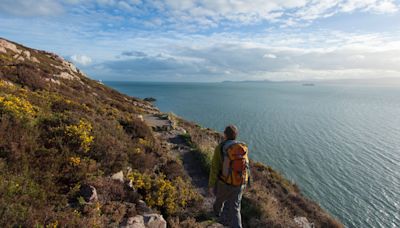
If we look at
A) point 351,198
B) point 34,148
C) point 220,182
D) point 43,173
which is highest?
point 34,148

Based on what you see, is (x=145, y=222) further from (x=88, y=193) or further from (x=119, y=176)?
(x=119, y=176)

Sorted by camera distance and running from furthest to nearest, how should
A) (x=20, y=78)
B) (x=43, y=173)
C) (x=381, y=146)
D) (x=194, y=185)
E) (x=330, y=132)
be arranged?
(x=330, y=132) < (x=381, y=146) < (x=20, y=78) < (x=194, y=185) < (x=43, y=173)

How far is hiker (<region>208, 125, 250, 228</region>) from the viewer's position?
19.2ft

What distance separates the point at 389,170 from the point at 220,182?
29221mm

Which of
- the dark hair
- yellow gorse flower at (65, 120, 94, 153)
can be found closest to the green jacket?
the dark hair

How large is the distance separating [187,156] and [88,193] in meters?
7.08

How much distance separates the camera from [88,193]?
218 inches

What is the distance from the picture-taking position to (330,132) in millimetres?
43250

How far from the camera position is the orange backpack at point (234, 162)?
19.1 feet

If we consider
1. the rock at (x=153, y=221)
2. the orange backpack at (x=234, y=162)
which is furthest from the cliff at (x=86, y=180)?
the orange backpack at (x=234, y=162)

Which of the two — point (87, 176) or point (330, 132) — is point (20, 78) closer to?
point (87, 176)

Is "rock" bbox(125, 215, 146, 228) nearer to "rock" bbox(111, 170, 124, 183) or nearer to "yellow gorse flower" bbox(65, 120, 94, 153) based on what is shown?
"rock" bbox(111, 170, 124, 183)

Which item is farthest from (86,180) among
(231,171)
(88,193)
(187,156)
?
(187,156)

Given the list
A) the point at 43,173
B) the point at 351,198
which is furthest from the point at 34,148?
the point at 351,198
